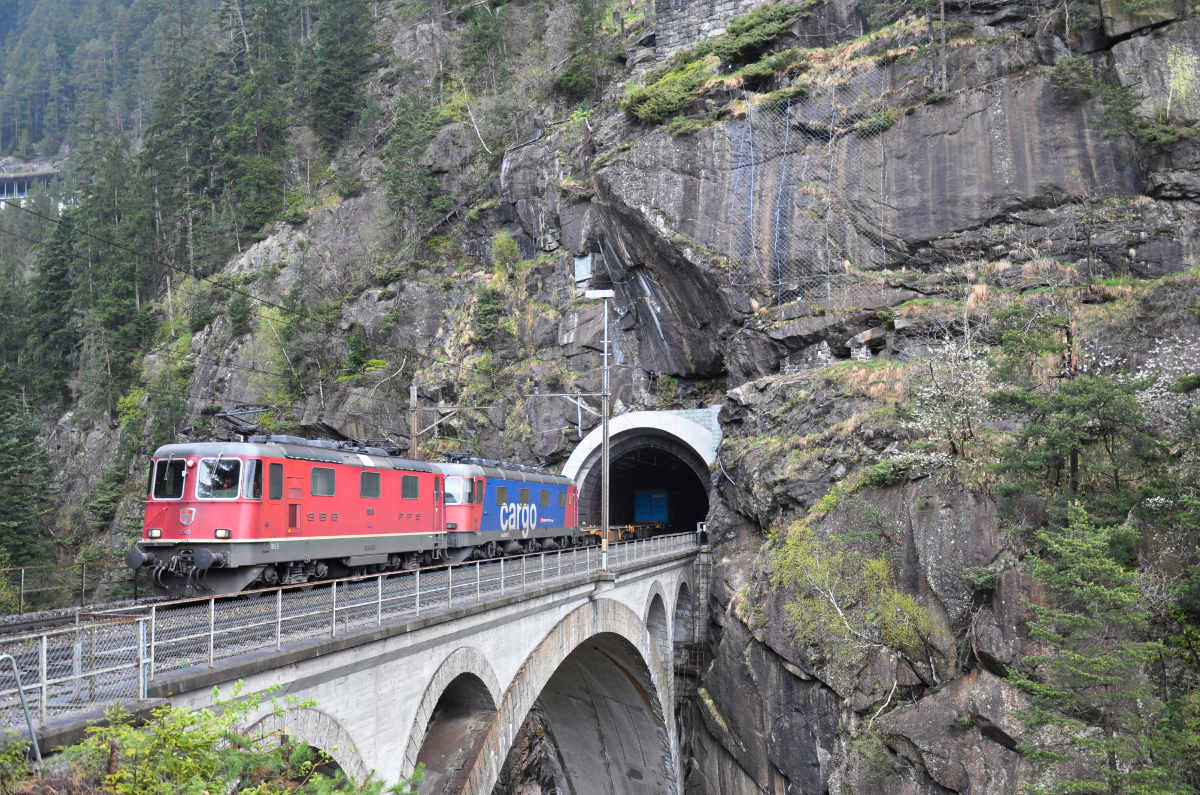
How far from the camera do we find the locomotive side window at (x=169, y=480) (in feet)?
44.8

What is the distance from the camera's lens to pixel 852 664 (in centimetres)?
1934

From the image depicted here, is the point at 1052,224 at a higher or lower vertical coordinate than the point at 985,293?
higher

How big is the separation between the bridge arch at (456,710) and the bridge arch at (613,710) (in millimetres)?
6137

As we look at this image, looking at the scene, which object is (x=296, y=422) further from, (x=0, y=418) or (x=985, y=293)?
(x=985, y=293)

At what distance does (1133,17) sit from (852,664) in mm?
23348

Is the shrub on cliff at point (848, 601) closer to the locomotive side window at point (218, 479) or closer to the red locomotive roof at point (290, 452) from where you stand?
the red locomotive roof at point (290, 452)

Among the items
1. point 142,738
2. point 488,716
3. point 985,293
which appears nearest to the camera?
point 142,738

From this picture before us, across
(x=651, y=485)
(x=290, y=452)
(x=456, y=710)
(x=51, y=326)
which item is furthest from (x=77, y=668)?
(x=51, y=326)

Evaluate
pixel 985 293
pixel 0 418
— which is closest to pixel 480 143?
pixel 0 418

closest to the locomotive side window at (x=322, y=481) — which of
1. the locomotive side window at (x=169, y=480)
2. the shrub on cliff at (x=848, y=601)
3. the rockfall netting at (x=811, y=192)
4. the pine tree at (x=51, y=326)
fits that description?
the locomotive side window at (x=169, y=480)

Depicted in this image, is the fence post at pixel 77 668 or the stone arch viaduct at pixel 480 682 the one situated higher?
the fence post at pixel 77 668

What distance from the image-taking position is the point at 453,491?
21.9m

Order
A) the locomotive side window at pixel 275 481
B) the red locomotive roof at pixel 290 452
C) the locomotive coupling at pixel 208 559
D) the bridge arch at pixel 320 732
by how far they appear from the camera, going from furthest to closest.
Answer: the locomotive side window at pixel 275 481 < the red locomotive roof at pixel 290 452 < the locomotive coupling at pixel 208 559 < the bridge arch at pixel 320 732

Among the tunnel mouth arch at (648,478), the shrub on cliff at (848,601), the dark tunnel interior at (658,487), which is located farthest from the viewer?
the dark tunnel interior at (658,487)
